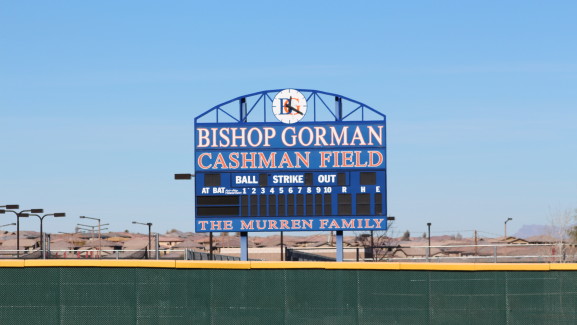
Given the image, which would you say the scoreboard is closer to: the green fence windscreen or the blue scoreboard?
the blue scoreboard

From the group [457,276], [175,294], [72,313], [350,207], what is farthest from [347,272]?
[350,207]

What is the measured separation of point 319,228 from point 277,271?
11.9 meters

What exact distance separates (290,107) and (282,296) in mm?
13615

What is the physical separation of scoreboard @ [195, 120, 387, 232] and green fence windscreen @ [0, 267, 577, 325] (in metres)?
11.6

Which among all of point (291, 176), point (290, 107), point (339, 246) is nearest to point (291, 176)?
point (291, 176)

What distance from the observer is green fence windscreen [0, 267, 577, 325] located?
75.0 feet

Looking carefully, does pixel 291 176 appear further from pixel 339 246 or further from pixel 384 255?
pixel 384 255

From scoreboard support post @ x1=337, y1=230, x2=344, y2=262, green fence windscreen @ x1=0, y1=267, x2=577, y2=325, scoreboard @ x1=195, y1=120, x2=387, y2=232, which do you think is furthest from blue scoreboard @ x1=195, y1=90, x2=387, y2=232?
green fence windscreen @ x1=0, y1=267, x2=577, y2=325

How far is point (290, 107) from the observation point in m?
35.6

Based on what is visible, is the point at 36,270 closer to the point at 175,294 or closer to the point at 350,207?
the point at 175,294

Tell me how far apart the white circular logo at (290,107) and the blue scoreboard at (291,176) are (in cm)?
30

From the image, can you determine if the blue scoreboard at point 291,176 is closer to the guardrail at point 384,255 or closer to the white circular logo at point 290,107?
the white circular logo at point 290,107

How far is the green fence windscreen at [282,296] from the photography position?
75.0ft

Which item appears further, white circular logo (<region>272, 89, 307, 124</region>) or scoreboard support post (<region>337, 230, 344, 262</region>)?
scoreboard support post (<region>337, 230, 344, 262</region>)
